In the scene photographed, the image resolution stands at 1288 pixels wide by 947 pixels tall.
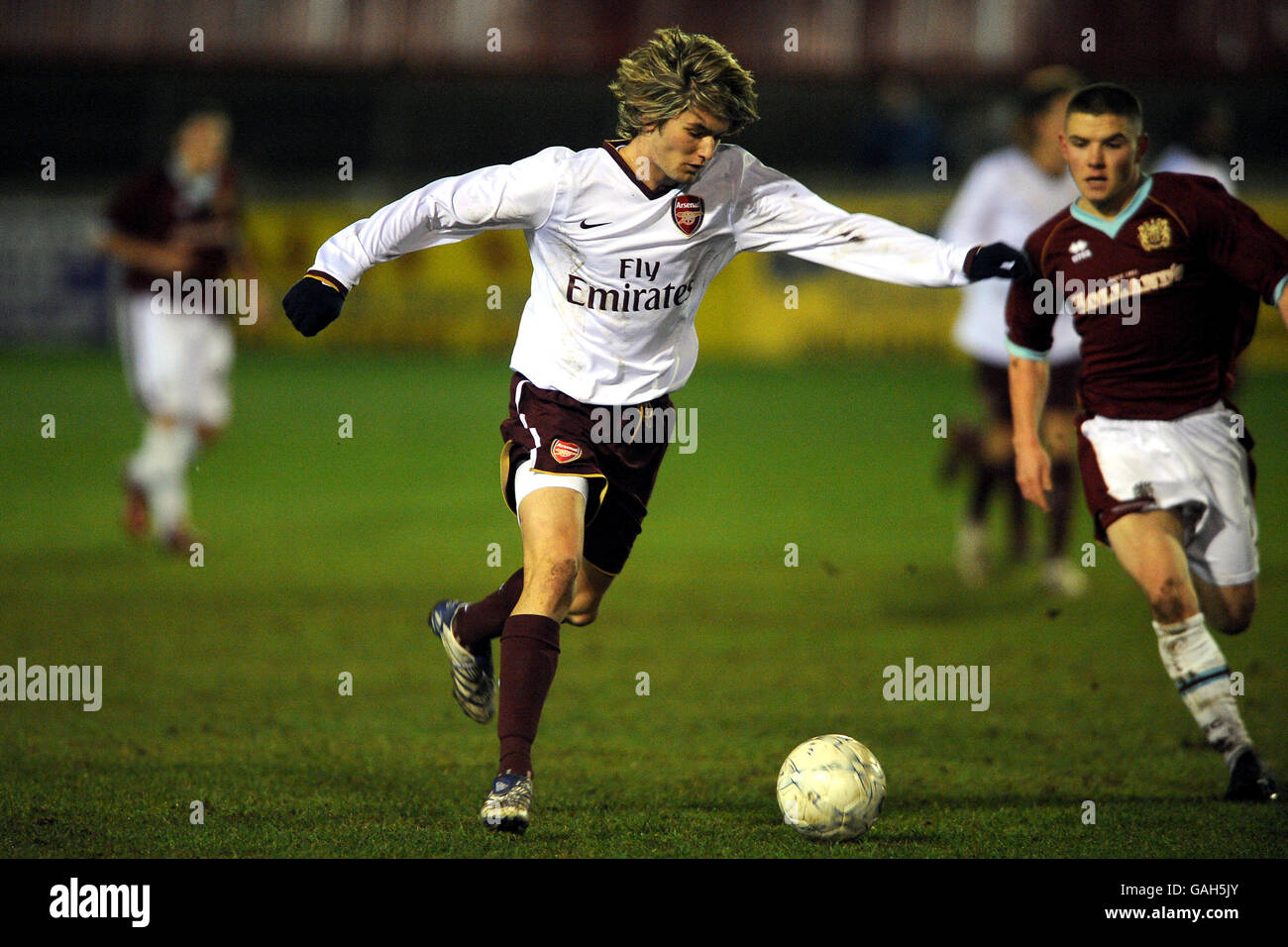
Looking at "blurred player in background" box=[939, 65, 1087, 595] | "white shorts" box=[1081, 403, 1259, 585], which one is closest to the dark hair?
"white shorts" box=[1081, 403, 1259, 585]

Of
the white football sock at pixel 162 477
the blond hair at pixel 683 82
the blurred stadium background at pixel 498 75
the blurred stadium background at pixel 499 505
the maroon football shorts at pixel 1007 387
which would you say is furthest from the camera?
the blurred stadium background at pixel 498 75

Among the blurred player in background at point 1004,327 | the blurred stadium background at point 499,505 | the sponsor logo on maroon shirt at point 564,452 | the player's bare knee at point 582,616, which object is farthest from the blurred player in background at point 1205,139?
the sponsor logo on maroon shirt at point 564,452

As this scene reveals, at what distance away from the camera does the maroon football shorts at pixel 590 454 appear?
4.86 m

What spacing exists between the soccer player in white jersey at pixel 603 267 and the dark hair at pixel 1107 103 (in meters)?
0.52

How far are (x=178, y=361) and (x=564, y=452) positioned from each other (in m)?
5.70

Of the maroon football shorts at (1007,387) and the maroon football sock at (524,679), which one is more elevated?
the maroon football shorts at (1007,387)

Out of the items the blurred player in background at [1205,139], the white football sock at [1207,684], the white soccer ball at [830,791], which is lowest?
the white soccer ball at [830,791]

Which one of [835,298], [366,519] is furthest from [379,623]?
[835,298]

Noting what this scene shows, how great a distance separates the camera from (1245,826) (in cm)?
459

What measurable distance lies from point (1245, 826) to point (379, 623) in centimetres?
440

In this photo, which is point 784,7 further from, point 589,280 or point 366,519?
point 589,280

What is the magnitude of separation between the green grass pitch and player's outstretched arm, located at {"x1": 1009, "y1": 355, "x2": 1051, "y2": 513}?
96cm

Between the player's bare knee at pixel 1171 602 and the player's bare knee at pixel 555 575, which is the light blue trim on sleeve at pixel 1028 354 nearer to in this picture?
the player's bare knee at pixel 1171 602

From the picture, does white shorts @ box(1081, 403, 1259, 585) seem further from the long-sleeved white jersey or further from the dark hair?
the dark hair
